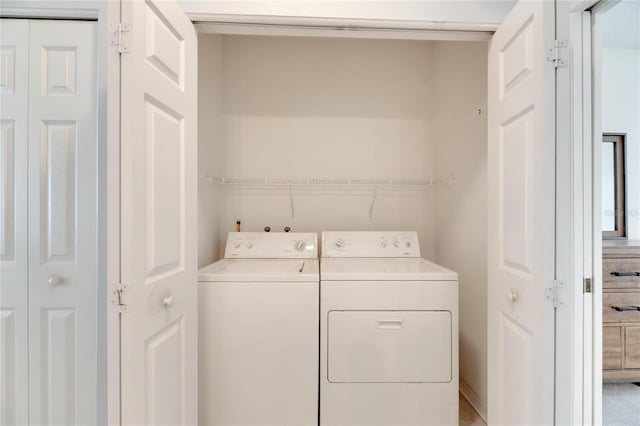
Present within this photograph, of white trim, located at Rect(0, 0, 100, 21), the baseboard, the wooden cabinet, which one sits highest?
white trim, located at Rect(0, 0, 100, 21)

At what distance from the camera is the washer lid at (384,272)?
1.70 meters

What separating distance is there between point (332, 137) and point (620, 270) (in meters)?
1.96

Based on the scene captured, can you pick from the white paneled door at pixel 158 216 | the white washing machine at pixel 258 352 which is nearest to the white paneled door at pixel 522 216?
the white washing machine at pixel 258 352

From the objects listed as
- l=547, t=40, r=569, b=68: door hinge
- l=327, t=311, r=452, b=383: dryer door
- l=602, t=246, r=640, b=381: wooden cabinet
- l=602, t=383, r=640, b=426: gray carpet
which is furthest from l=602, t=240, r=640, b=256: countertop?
l=327, t=311, r=452, b=383: dryer door

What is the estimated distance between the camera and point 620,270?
3.75ft

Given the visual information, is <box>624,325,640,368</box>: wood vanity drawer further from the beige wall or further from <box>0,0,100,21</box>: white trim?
<box>0,0,100,21</box>: white trim

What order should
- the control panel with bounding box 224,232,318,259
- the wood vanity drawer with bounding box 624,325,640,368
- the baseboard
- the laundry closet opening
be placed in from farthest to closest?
the laundry closet opening
the control panel with bounding box 224,232,318,259
the baseboard
the wood vanity drawer with bounding box 624,325,640,368

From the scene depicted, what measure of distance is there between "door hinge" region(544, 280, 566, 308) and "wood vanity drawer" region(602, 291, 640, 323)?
7.3 inches

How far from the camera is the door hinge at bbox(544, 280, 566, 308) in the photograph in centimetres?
108

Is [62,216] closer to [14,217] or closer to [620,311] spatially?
[14,217]

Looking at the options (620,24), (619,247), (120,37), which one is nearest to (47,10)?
(120,37)

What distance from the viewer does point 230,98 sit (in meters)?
2.56

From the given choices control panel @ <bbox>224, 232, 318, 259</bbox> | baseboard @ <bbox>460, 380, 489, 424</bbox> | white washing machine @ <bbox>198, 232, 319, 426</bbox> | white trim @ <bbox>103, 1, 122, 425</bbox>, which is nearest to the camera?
white trim @ <bbox>103, 1, 122, 425</bbox>

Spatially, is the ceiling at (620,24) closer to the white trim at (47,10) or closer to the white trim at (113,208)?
the white trim at (113,208)
